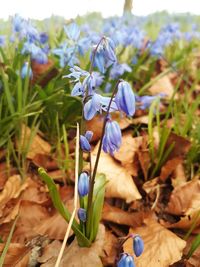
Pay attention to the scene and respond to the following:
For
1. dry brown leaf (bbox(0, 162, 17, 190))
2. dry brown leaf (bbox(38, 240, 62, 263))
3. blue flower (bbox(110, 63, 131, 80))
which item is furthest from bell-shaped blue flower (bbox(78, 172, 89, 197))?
blue flower (bbox(110, 63, 131, 80))

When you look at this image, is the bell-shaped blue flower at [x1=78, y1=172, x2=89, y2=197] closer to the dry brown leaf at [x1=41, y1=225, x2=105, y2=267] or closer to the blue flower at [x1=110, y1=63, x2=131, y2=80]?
the dry brown leaf at [x1=41, y1=225, x2=105, y2=267]

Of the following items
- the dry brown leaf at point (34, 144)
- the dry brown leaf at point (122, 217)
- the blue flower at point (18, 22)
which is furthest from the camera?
the blue flower at point (18, 22)

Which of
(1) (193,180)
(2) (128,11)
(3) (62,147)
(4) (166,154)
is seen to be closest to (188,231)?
(1) (193,180)

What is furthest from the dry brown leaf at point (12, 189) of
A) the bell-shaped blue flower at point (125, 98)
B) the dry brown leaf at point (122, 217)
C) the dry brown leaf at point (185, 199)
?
the bell-shaped blue flower at point (125, 98)

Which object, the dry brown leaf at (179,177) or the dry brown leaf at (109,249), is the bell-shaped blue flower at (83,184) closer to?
the dry brown leaf at (109,249)

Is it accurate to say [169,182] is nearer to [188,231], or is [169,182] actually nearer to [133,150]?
[133,150]

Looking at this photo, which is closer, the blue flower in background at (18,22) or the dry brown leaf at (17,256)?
the dry brown leaf at (17,256)
